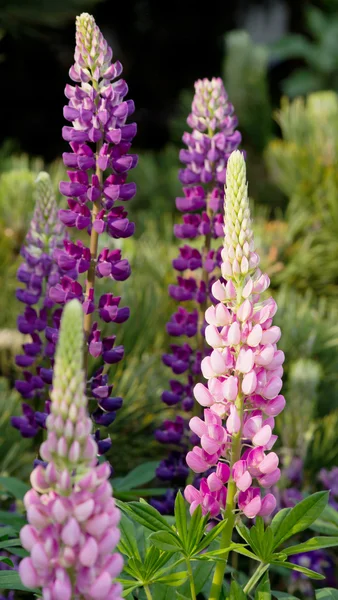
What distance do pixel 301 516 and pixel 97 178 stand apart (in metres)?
0.37

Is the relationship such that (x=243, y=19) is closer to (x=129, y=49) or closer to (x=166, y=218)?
(x=129, y=49)

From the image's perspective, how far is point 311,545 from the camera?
616 millimetres

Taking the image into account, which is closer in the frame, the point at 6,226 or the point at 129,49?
the point at 6,226

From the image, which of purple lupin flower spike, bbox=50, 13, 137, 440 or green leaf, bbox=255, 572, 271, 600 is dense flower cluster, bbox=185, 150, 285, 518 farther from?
purple lupin flower spike, bbox=50, 13, 137, 440

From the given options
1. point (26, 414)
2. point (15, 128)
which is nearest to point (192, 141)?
point (26, 414)

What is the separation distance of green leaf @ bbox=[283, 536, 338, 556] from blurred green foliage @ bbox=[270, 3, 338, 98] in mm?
2745

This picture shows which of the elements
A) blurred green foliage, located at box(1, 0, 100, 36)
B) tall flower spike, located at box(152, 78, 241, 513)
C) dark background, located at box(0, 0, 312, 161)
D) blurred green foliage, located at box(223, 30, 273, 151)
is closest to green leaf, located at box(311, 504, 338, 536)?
tall flower spike, located at box(152, 78, 241, 513)

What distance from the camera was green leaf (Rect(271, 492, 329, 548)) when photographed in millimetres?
616

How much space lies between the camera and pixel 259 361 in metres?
0.60

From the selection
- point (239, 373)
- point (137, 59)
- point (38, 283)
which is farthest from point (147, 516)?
point (137, 59)

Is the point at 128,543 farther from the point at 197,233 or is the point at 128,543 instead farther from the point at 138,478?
the point at 197,233

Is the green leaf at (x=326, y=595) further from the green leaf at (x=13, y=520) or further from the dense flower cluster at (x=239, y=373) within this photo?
the green leaf at (x=13, y=520)

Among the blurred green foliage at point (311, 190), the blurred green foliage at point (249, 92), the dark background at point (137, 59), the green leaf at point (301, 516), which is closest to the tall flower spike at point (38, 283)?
the green leaf at point (301, 516)

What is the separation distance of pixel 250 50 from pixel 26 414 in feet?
6.86
